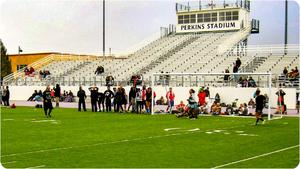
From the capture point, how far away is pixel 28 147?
47.8 feet

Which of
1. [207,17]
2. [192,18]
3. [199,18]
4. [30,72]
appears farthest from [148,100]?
[192,18]

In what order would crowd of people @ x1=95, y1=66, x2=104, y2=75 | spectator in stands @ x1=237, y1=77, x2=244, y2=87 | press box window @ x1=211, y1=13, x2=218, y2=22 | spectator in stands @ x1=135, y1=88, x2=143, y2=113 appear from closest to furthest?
spectator in stands @ x1=135, y1=88, x2=143, y2=113 → spectator in stands @ x1=237, y1=77, x2=244, y2=87 → crowd of people @ x1=95, y1=66, x2=104, y2=75 → press box window @ x1=211, y1=13, x2=218, y2=22

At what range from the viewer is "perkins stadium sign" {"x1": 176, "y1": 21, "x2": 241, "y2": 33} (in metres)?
61.0

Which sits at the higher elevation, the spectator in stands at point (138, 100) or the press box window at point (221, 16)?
the press box window at point (221, 16)

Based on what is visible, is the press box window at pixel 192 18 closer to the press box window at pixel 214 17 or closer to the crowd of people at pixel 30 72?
the press box window at pixel 214 17

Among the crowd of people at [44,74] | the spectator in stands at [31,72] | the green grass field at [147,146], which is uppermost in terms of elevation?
the spectator in stands at [31,72]

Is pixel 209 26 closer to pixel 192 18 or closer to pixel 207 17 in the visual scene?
pixel 207 17

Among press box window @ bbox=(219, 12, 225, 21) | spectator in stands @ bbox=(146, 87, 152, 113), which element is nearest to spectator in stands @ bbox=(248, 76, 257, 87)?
spectator in stands @ bbox=(146, 87, 152, 113)

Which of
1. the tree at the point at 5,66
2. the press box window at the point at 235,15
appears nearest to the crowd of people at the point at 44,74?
the tree at the point at 5,66

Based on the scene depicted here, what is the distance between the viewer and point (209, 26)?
62719mm

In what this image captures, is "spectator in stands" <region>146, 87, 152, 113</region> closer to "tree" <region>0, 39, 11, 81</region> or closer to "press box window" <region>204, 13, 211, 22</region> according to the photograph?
"press box window" <region>204, 13, 211, 22</region>

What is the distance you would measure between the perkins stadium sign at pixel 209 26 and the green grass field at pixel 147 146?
131 ft

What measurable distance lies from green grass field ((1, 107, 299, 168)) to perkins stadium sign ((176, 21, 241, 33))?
131 feet

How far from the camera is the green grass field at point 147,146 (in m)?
12.0
